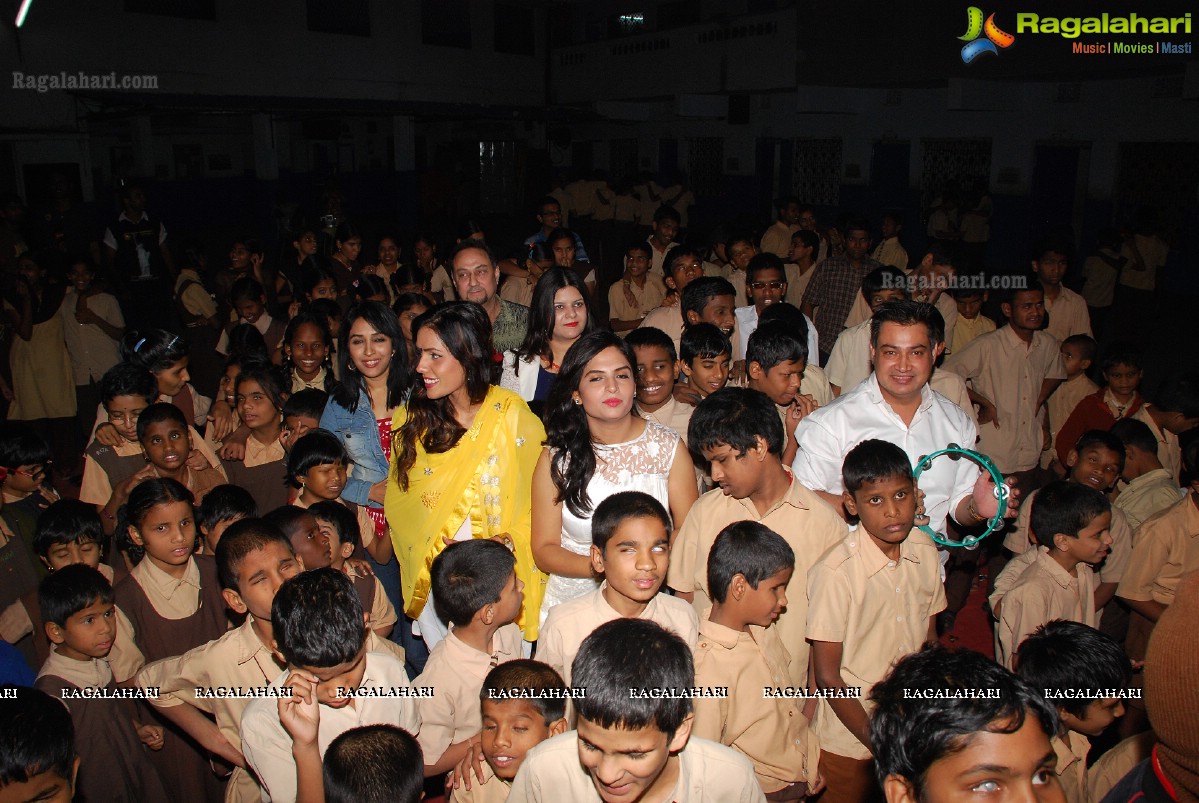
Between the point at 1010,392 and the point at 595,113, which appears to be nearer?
the point at 1010,392

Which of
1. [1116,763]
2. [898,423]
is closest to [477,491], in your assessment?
[898,423]

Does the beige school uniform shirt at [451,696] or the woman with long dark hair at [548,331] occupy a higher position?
the woman with long dark hair at [548,331]

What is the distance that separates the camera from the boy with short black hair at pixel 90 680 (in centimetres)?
247

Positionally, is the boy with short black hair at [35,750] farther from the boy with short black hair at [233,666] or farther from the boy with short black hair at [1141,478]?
the boy with short black hair at [1141,478]

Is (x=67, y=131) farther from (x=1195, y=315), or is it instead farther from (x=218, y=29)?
(x=1195, y=315)

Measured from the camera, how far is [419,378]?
122 inches

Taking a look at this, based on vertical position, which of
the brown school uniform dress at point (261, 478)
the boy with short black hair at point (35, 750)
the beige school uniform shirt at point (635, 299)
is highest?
the beige school uniform shirt at point (635, 299)

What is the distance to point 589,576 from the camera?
2.80m

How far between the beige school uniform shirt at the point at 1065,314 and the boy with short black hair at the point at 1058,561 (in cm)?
286

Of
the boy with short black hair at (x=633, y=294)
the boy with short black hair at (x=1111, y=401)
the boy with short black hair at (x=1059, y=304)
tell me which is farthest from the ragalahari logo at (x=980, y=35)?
the boy with short black hair at (x=1111, y=401)

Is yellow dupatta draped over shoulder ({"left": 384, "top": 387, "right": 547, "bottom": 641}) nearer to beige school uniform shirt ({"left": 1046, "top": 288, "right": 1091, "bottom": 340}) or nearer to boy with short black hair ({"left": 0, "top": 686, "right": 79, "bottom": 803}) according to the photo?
boy with short black hair ({"left": 0, "top": 686, "right": 79, "bottom": 803})

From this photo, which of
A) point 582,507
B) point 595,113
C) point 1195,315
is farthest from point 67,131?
point 1195,315

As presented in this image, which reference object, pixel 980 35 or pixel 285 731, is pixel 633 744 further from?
pixel 980 35

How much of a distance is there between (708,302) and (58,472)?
4831mm
